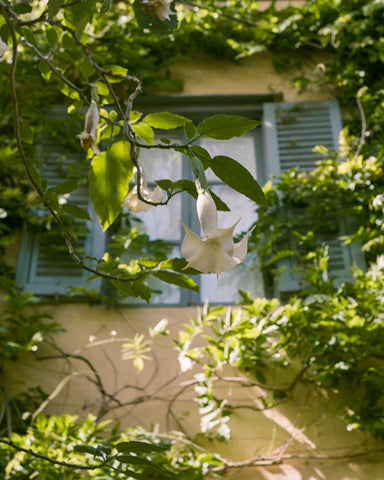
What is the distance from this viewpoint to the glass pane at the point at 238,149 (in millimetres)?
3576

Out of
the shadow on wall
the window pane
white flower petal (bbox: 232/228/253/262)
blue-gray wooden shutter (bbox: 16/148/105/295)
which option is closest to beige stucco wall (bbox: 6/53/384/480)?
the shadow on wall

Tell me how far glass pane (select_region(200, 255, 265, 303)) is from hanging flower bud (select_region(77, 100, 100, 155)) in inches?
80.7

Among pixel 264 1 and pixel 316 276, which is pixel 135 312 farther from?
pixel 264 1

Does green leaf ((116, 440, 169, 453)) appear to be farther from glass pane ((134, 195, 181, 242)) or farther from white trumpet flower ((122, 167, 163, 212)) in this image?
glass pane ((134, 195, 181, 242))

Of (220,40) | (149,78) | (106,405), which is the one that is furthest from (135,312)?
(220,40)

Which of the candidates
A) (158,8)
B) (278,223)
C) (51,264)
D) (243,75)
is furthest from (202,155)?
(243,75)

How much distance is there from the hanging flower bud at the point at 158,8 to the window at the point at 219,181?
6.72 feet

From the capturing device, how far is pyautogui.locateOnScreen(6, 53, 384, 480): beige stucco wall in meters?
2.47

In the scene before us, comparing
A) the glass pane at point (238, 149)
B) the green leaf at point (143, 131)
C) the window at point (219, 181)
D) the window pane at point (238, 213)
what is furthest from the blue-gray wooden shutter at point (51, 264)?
the green leaf at point (143, 131)

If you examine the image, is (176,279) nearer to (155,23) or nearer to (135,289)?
(135,289)

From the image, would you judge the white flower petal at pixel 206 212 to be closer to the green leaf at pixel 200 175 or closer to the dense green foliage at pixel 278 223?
the green leaf at pixel 200 175

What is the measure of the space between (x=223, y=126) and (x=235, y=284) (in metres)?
2.31

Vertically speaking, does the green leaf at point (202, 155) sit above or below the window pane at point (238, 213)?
below

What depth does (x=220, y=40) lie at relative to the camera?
378 cm
